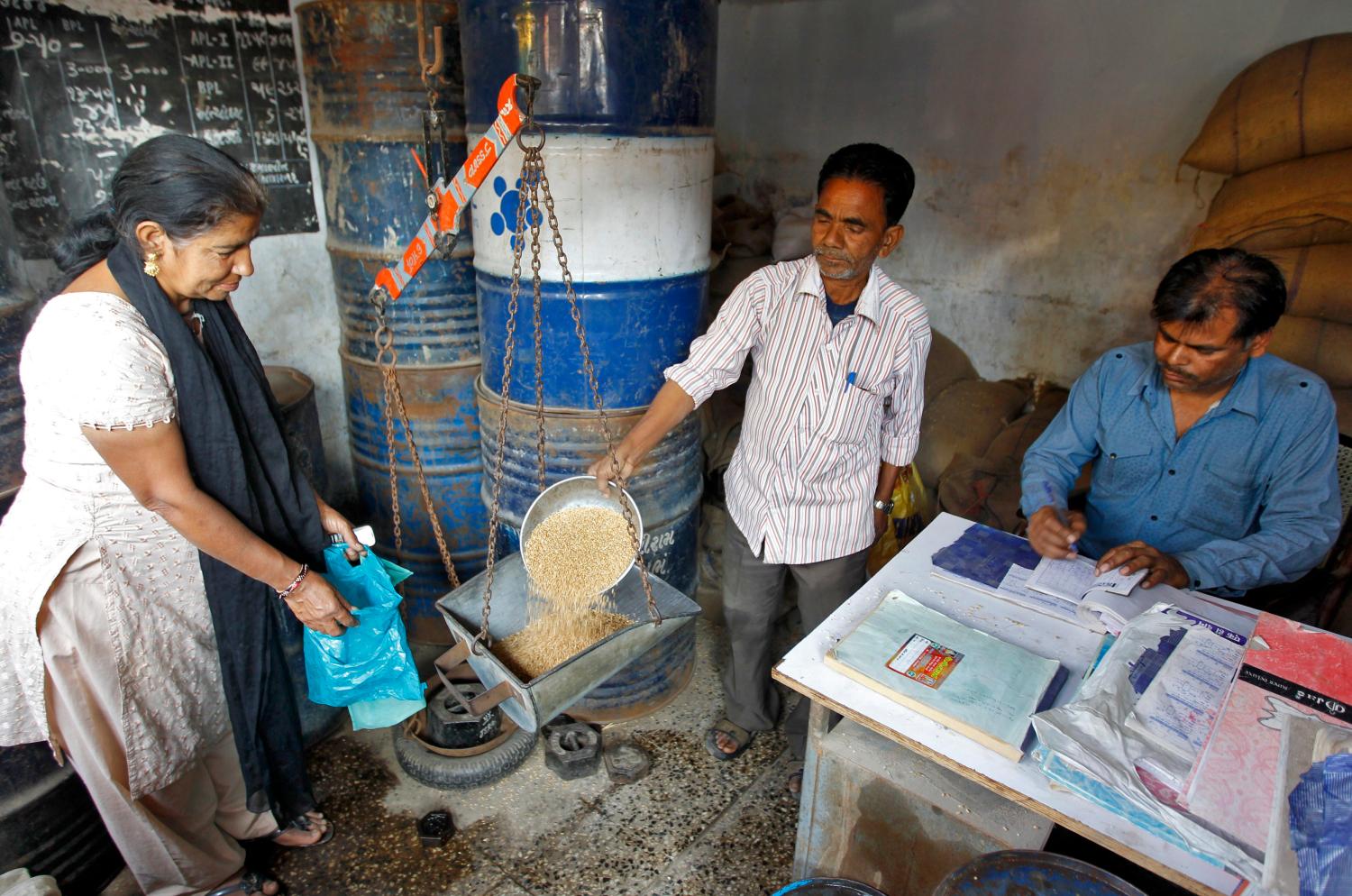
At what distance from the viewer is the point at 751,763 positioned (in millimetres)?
2416

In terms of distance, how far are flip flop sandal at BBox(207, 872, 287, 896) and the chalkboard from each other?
1888 mm

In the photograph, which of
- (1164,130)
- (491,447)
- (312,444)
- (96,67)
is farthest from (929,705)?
(96,67)

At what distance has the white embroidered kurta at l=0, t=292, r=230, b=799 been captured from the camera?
4.54ft

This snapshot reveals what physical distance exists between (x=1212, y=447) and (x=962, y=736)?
Result: 38.7 inches

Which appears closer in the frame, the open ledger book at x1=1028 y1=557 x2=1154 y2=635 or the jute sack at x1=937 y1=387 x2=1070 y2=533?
the open ledger book at x1=1028 y1=557 x2=1154 y2=635

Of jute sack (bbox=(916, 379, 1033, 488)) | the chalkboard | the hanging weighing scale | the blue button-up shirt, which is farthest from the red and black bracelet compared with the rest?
jute sack (bbox=(916, 379, 1033, 488))

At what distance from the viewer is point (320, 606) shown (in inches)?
69.1

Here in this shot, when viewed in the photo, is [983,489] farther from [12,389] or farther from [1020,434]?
[12,389]

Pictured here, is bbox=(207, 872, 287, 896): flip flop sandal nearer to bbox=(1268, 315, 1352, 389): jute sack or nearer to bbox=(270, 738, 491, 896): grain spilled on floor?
bbox=(270, 738, 491, 896): grain spilled on floor

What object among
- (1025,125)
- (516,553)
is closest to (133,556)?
(516,553)

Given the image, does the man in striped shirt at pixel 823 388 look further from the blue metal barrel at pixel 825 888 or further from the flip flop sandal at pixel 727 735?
the blue metal barrel at pixel 825 888

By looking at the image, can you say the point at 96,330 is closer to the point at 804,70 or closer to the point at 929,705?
the point at 929,705

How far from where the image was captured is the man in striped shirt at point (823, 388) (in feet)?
5.99

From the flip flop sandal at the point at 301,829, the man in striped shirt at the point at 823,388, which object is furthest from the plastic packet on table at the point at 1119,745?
the flip flop sandal at the point at 301,829
